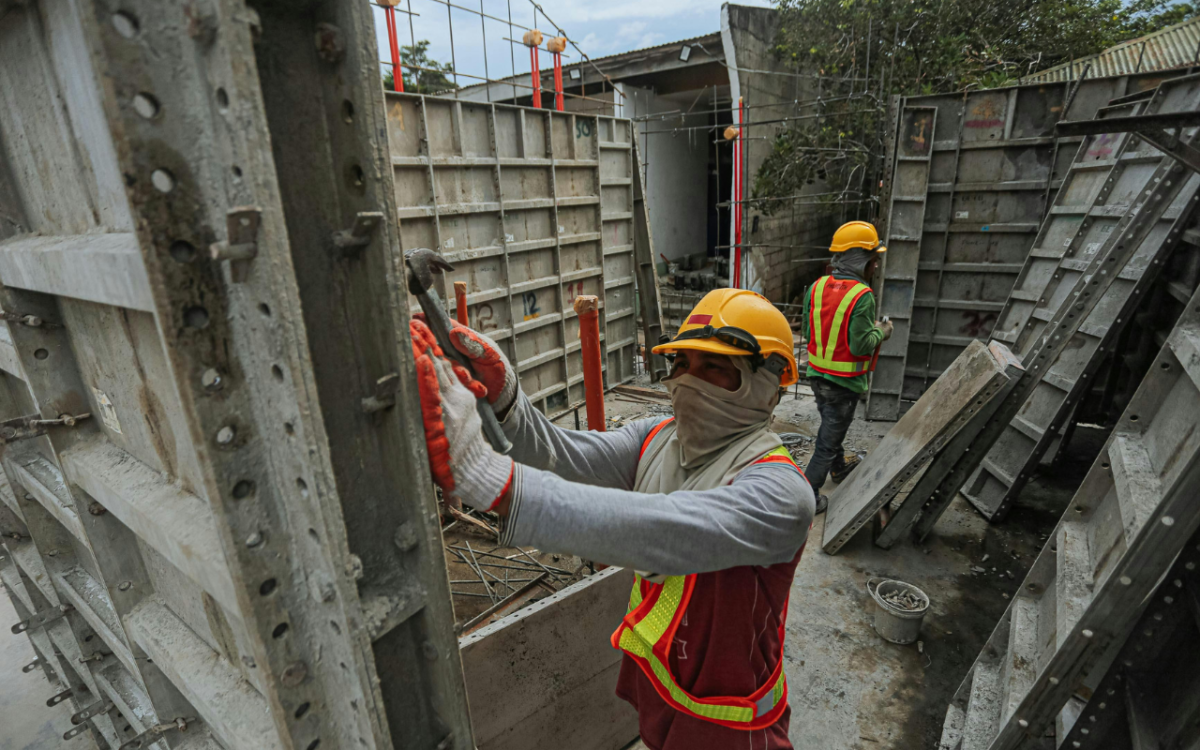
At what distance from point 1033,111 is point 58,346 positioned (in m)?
7.86

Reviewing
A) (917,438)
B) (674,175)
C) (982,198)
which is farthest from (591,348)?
(674,175)

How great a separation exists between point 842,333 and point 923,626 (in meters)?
2.21

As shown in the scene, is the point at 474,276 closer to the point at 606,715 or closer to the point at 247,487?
the point at 606,715

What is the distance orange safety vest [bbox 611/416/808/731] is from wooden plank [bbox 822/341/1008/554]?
2787mm

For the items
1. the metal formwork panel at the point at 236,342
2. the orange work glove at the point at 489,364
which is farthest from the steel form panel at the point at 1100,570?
the metal formwork panel at the point at 236,342

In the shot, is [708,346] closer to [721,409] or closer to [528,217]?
[721,409]

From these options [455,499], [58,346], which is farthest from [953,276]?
[58,346]

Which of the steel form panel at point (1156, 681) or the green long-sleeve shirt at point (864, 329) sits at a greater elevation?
the green long-sleeve shirt at point (864, 329)

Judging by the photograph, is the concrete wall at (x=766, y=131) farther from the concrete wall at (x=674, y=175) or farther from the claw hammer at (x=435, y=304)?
the claw hammer at (x=435, y=304)

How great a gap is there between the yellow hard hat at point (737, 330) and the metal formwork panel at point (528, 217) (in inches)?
138

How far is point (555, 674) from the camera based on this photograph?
9.20 ft

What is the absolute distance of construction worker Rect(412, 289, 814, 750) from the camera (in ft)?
4.25

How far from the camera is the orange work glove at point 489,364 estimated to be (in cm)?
157

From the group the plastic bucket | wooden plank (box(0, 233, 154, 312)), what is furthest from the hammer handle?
the plastic bucket
